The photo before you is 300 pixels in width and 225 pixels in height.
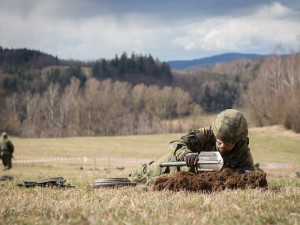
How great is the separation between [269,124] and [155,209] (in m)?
85.8

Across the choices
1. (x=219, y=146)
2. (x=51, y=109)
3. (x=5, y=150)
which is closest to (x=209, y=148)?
(x=219, y=146)

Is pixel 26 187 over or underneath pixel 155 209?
underneath

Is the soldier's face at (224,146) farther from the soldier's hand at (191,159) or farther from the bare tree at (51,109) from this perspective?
the bare tree at (51,109)

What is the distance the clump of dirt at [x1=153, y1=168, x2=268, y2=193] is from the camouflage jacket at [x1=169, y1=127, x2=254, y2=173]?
0.64 meters

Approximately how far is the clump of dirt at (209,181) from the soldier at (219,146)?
259 millimetres

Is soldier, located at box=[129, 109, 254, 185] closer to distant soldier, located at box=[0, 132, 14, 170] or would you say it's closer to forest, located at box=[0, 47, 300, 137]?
distant soldier, located at box=[0, 132, 14, 170]

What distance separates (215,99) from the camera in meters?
180

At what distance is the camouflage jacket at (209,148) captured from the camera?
642 cm

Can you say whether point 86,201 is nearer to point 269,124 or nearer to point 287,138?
point 287,138

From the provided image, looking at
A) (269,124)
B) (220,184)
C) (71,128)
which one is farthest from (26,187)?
(71,128)

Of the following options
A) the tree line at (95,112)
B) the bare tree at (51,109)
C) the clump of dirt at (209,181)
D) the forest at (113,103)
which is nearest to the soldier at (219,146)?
the clump of dirt at (209,181)

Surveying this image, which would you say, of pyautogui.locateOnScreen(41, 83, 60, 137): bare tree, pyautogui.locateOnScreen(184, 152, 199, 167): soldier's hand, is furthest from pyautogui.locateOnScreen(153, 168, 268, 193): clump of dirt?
pyautogui.locateOnScreen(41, 83, 60, 137): bare tree

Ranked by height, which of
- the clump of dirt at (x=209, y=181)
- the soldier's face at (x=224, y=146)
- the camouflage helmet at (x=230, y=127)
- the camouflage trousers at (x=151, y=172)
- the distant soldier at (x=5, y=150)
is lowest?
the distant soldier at (x=5, y=150)

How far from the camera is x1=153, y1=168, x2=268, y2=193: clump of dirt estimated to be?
17.6ft
